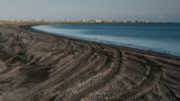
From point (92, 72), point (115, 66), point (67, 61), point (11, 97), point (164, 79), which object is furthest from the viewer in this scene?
point (67, 61)

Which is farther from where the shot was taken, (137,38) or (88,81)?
(137,38)

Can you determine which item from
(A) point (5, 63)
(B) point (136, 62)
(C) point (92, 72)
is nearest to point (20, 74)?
(A) point (5, 63)

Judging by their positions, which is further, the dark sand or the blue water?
the blue water

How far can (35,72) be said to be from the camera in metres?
10.3

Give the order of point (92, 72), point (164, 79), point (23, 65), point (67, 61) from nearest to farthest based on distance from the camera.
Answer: point (164, 79) → point (92, 72) → point (23, 65) → point (67, 61)

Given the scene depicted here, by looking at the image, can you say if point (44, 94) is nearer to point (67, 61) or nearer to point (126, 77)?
point (126, 77)

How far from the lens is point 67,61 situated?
12641 millimetres

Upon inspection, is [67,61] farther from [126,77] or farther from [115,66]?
[126,77]

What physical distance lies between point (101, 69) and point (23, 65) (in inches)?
214

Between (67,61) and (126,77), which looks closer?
(126,77)

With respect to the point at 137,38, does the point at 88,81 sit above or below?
above

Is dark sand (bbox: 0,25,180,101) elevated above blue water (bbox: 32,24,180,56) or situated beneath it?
elevated above

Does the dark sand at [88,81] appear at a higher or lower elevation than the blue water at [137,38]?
higher

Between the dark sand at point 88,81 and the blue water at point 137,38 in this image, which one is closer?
the dark sand at point 88,81
